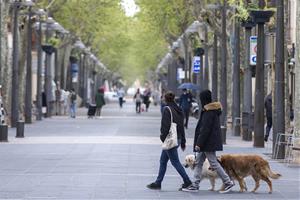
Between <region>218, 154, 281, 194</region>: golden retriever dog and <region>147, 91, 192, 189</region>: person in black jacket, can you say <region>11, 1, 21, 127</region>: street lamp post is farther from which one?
<region>218, 154, 281, 194</region>: golden retriever dog

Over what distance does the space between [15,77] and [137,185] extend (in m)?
20.9

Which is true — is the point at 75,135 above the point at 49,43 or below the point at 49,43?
below

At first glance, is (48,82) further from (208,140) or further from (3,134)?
(208,140)

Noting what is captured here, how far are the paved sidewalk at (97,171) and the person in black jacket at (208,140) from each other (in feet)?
1.00

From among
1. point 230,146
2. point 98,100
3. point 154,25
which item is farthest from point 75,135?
point 154,25

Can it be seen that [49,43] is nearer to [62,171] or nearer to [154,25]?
[154,25]

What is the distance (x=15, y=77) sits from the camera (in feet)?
131

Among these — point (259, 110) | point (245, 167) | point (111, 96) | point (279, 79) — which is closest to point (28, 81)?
point (259, 110)

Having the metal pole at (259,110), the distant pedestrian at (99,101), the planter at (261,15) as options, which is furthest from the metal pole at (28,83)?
the planter at (261,15)

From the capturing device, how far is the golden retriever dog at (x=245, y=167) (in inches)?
718

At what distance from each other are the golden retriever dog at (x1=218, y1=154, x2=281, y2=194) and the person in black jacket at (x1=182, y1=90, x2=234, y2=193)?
0.25m

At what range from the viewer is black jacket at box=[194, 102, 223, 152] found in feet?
59.6

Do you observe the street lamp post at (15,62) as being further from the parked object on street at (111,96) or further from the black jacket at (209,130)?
the parked object on street at (111,96)

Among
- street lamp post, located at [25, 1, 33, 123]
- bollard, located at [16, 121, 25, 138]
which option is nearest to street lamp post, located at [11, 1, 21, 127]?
bollard, located at [16, 121, 25, 138]
